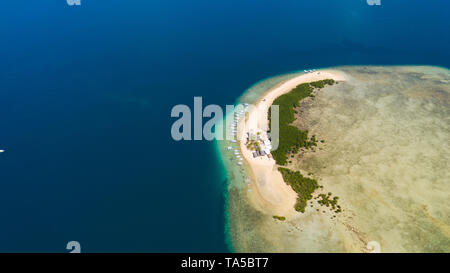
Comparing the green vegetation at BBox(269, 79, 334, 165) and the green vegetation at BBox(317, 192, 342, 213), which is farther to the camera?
the green vegetation at BBox(269, 79, 334, 165)

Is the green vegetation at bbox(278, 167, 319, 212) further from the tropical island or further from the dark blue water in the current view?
the dark blue water

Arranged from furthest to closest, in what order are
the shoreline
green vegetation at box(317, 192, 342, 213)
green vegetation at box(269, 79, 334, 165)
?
green vegetation at box(269, 79, 334, 165) → the shoreline → green vegetation at box(317, 192, 342, 213)

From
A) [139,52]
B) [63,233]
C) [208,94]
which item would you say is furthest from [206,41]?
[63,233]

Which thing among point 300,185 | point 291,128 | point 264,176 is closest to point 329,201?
point 300,185

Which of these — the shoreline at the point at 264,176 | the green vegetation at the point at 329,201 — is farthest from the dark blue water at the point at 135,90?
the green vegetation at the point at 329,201

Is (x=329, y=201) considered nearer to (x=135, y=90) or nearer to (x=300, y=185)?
(x=300, y=185)

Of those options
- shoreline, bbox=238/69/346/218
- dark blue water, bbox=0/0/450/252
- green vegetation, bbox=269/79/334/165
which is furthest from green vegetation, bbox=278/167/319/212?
dark blue water, bbox=0/0/450/252
